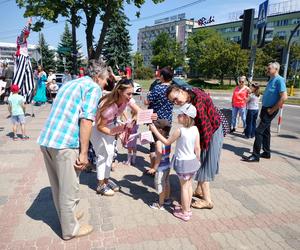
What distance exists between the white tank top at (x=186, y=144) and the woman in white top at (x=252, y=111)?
18.7ft

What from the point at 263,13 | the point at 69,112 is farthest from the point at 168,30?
the point at 69,112

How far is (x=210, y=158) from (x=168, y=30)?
4535 inches

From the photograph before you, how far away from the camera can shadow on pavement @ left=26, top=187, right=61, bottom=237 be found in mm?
3504

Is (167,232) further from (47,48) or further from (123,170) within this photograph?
(47,48)

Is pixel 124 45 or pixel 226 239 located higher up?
pixel 124 45

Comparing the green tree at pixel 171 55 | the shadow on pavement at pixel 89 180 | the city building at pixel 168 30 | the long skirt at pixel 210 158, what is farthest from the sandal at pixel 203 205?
the city building at pixel 168 30

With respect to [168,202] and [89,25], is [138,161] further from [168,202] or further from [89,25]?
[89,25]

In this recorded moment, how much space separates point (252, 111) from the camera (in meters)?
8.50

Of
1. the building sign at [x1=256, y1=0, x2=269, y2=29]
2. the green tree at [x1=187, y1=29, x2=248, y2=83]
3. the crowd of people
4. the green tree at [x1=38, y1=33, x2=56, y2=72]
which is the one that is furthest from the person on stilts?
the green tree at [x1=38, y1=33, x2=56, y2=72]

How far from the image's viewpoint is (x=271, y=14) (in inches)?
2645

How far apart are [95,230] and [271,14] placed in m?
75.7

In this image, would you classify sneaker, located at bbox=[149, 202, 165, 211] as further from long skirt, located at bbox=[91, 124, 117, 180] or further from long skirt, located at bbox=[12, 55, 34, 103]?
long skirt, located at bbox=[12, 55, 34, 103]

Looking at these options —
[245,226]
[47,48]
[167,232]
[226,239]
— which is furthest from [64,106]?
[47,48]

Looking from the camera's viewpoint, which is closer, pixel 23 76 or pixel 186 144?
pixel 186 144
